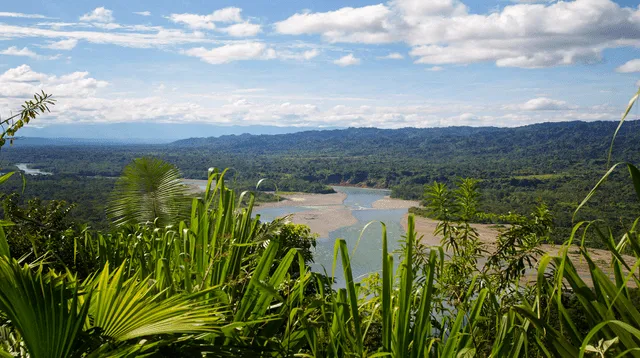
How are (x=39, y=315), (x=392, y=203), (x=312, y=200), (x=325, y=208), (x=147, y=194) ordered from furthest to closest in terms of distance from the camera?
(x=312, y=200) → (x=392, y=203) → (x=325, y=208) → (x=147, y=194) → (x=39, y=315)

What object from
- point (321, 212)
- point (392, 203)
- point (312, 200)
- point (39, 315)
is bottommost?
point (392, 203)

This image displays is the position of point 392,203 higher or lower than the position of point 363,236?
lower

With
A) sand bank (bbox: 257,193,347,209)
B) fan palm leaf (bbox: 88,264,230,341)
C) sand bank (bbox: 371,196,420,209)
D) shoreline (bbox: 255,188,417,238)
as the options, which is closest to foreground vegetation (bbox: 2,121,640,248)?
fan palm leaf (bbox: 88,264,230,341)

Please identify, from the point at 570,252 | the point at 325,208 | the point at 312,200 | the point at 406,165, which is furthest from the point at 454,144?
the point at 570,252

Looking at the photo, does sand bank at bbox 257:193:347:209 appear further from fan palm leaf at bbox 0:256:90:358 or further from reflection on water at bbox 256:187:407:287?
fan palm leaf at bbox 0:256:90:358

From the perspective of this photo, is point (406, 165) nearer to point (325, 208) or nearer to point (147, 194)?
point (325, 208)

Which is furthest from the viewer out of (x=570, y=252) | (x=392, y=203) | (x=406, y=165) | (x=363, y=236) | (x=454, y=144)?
(x=454, y=144)

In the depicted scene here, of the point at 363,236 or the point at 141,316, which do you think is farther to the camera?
the point at 363,236
